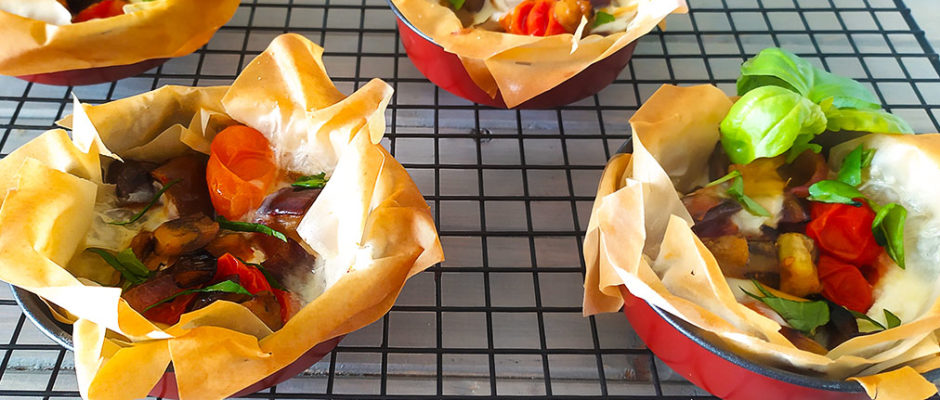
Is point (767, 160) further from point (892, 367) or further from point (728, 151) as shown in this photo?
point (892, 367)

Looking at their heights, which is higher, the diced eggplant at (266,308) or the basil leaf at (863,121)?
the basil leaf at (863,121)

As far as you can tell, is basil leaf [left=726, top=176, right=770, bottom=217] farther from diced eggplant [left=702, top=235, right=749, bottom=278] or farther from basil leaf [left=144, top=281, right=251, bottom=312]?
basil leaf [left=144, top=281, right=251, bottom=312]

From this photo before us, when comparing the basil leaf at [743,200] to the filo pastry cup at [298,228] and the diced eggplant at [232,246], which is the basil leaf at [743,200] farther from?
the diced eggplant at [232,246]

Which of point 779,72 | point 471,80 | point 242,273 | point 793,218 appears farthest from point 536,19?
point 242,273

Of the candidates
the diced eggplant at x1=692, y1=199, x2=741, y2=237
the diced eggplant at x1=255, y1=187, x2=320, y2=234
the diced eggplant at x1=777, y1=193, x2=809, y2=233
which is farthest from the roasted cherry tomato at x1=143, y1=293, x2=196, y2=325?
the diced eggplant at x1=777, y1=193, x2=809, y2=233

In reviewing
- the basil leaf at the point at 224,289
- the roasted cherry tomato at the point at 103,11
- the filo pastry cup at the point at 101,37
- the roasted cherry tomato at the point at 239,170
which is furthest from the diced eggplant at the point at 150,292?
the roasted cherry tomato at the point at 103,11

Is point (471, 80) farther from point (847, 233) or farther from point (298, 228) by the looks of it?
point (847, 233)
